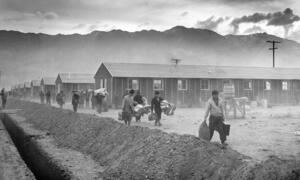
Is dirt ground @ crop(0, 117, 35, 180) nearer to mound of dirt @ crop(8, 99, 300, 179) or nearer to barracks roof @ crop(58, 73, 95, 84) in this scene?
mound of dirt @ crop(8, 99, 300, 179)

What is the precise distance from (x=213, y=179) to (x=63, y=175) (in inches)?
236

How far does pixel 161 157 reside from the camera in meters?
10.6

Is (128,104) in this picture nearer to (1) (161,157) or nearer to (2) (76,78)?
(1) (161,157)

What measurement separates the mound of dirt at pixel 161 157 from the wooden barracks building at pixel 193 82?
58.0ft

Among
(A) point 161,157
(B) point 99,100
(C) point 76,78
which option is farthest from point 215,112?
(C) point 76,78

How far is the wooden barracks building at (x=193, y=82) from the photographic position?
117 feet

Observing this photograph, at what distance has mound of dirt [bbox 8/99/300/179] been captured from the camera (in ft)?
25.0

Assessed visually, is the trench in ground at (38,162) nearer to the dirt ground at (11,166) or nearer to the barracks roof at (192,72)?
the dirt ground at (11,166)

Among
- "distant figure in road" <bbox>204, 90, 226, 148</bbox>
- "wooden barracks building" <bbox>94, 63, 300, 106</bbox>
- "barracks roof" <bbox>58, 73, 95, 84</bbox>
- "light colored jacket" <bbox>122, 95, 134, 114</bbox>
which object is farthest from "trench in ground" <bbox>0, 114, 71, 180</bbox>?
"barracks roof" <bbox>58, 73, 95, 84</bbox>

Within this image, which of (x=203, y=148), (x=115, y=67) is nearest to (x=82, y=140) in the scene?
(x=203, y=148)

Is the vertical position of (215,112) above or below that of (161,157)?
above

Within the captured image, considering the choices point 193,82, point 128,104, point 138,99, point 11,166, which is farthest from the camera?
point 193,82

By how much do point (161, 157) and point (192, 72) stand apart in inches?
1142

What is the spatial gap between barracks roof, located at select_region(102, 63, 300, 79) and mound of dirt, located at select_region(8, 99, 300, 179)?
60.8 ft
